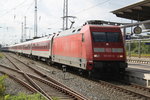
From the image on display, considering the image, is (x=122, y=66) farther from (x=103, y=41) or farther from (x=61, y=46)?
(x=61, y=46)

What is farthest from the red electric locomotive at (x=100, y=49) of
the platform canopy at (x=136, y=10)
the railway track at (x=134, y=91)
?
the platform canopy at (x=136, y=10)

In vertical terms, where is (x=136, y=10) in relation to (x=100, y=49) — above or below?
above

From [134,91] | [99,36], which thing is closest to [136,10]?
[99,36]

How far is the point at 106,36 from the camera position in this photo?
13242 mm

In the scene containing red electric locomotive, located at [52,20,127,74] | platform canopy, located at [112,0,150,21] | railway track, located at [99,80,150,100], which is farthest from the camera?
platform canopy, located at [112,0,150,21]

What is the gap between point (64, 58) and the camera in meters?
16.9

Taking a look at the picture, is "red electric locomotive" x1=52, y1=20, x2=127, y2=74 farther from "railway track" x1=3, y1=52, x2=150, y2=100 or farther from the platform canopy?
the platform canopy

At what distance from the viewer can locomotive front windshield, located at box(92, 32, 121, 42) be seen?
13.0 m

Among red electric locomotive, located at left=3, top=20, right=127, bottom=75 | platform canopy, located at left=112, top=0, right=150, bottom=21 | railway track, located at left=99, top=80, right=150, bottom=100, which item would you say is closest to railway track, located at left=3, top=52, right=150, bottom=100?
railway track, located at left=99, top=80, right=150, bottom=100

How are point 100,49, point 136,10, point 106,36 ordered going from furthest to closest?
point 136,10
point 106,36
point 100,49

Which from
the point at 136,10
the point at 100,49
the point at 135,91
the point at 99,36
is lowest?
the point at 135,91

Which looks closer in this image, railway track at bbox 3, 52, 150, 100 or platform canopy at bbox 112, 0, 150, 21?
railway track at bbox 3, 52, 150, 100

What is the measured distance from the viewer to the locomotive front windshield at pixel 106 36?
13.0 meters

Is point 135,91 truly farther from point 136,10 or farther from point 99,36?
point 136,10
